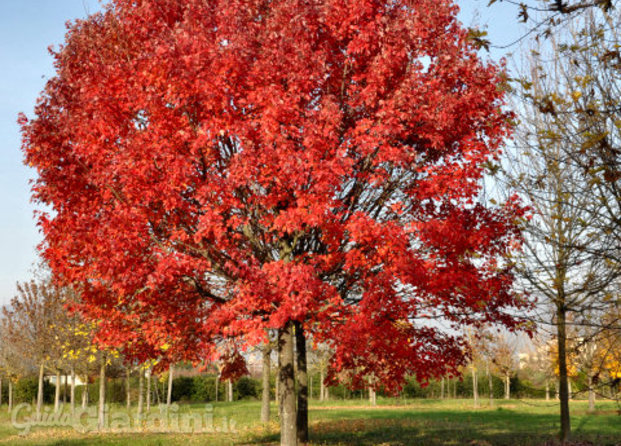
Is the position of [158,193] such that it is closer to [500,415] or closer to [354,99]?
[354,99]

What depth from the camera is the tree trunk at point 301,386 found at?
13.7m

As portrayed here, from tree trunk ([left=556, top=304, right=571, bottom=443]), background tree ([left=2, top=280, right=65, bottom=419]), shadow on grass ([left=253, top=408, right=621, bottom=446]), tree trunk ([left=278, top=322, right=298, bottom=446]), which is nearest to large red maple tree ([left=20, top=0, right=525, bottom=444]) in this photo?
tree trunk ([left=278, top=322, right=298, bottom=446])

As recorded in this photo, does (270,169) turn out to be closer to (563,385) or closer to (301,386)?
(301,386)

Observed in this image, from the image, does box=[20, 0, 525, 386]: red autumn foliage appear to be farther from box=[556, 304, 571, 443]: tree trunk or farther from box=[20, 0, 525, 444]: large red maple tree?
box=[556, 304, 571, 443]: tree trunk

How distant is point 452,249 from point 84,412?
26066mm

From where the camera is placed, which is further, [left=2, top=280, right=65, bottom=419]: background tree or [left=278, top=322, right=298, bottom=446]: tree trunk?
[left=2, top=280, right=65, bottom=419]: background tree

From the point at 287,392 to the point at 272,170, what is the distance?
5.36m

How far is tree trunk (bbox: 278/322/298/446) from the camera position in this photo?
11297 millimetres

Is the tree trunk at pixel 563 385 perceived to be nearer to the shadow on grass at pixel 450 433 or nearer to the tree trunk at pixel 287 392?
the shadow on grass at pixel 450 433

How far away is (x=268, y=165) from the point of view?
30.7ft

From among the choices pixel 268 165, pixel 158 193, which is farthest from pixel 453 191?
pixel 158 193

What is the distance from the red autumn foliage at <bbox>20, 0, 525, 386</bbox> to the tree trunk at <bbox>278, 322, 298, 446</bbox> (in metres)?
1.58

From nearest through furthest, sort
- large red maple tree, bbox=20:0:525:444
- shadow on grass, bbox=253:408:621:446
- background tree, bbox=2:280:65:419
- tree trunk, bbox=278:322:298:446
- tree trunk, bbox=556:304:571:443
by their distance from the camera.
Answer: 1. large red maple tree, bbox=20:0:525:444
2. tree trunk, bbox=278:322:298:446
3. tree trunk, bbox=556:304:571:443
4. shadow on grass, bbox=253:408:621:446
5. background tree, bbox=2:280:65:419

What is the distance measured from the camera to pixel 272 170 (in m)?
9.35
